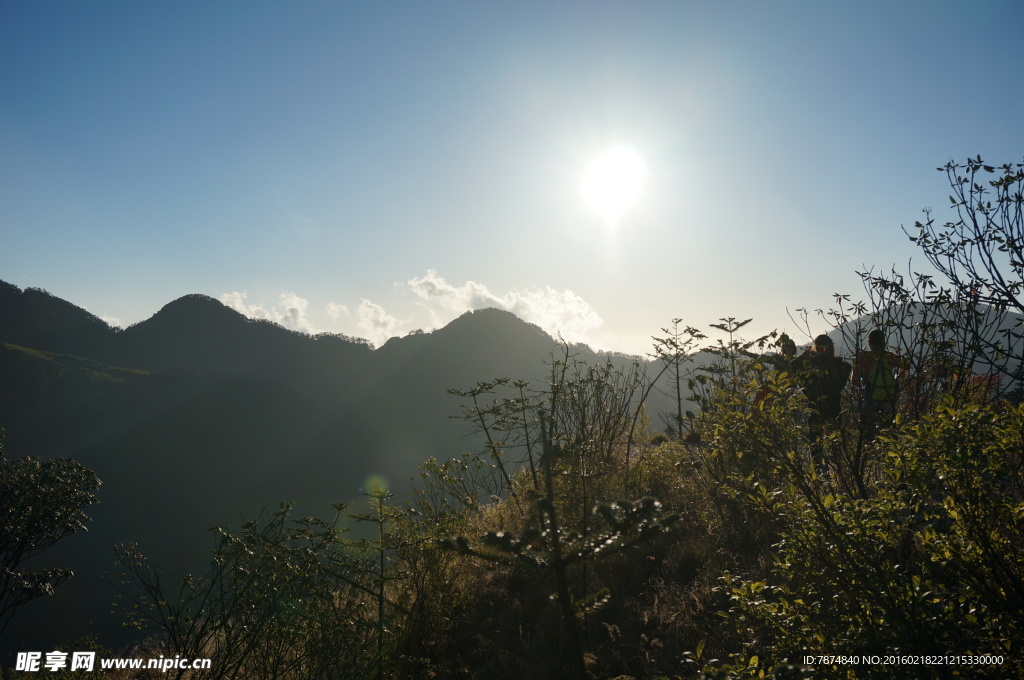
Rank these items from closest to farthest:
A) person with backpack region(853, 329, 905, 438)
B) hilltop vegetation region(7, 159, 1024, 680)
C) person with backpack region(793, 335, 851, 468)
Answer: hilltop vegetation region(7, 159, 1024, 680), person with backpack region(853, 329, 905, 438), person with backpack region(793, 335, 851, 468)

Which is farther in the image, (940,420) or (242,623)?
→ (242,623)

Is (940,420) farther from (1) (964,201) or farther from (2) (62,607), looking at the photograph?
(2) (62,607)

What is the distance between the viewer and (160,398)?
251 ft

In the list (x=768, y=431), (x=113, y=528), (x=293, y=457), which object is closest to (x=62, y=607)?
(x=113, y=528)

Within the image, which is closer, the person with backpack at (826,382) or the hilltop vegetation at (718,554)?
the hilltop vegetation at (718,554)

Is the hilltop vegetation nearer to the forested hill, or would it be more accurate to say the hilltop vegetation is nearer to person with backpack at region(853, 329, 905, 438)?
person with backpack at region(853, 329, 905, 438)

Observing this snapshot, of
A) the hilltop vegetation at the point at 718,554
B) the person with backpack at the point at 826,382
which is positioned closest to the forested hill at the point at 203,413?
the person with backpack at the point at 826,382

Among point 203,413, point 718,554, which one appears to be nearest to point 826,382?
point 718,554

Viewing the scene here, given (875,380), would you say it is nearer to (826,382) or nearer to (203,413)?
(826,382)

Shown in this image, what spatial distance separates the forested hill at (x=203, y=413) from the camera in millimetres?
56250

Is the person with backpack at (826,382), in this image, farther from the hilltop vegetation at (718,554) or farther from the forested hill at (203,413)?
the forested hill at (203,413)

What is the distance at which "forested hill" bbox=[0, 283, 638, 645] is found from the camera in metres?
56.2

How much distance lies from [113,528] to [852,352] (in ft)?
233

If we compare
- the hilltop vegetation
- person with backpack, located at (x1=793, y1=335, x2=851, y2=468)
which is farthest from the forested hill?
the hilltop vegetation
